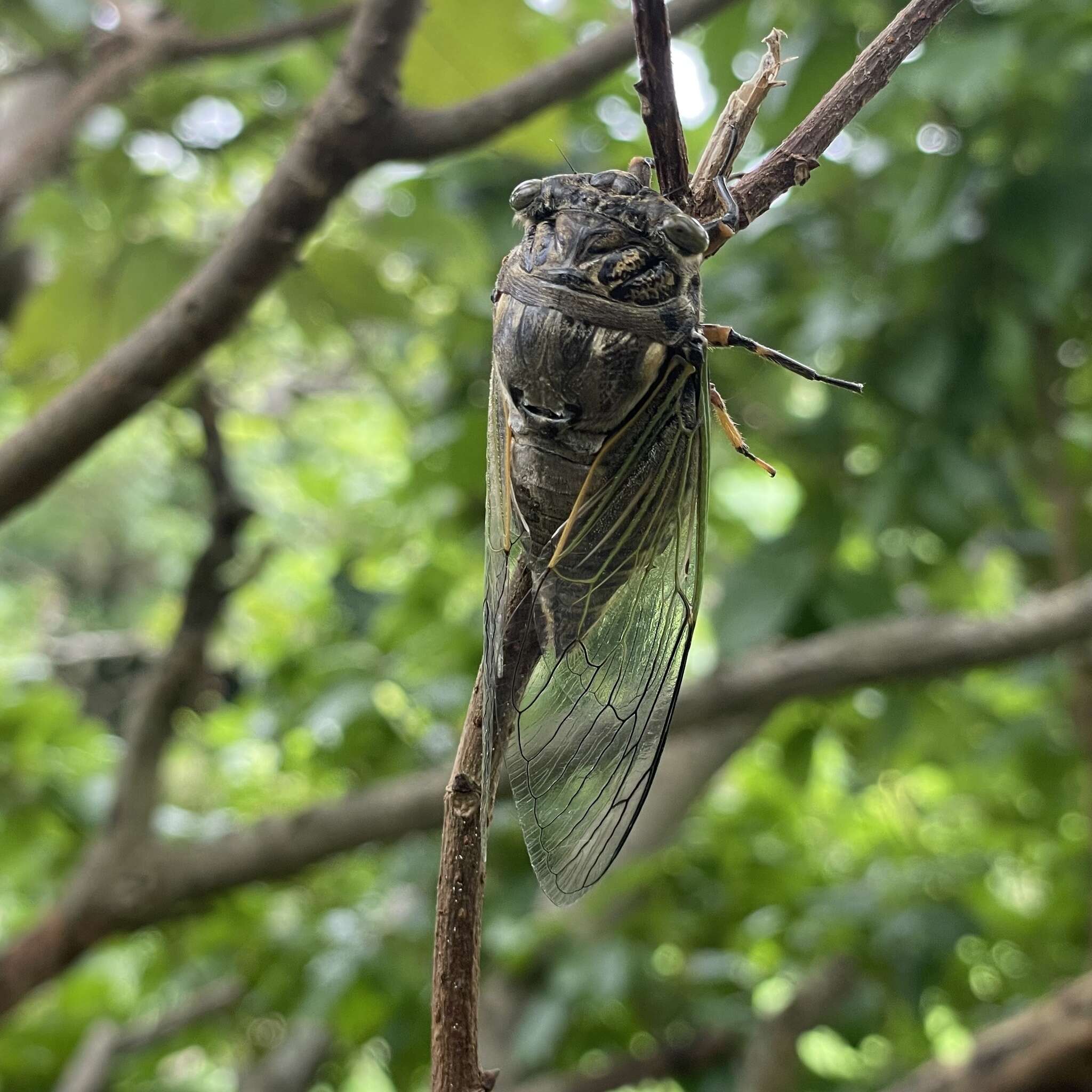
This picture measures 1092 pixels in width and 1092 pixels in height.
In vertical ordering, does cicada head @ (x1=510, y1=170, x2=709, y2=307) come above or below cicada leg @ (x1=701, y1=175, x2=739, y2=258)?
below

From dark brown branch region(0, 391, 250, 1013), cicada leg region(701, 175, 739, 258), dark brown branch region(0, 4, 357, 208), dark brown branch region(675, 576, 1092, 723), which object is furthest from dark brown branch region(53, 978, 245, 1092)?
cicada leg region(701, 175, 739, 258)

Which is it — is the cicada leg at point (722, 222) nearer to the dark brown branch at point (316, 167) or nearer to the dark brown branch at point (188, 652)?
the dark brown branch at point (316, 167)

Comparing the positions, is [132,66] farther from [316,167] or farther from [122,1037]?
[122,1037]

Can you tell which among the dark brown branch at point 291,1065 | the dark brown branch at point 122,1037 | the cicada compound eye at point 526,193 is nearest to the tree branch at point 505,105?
the cicada compound eye at point 526,193

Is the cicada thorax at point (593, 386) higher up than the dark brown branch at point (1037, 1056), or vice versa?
the cicada thorax at point (593, 386)

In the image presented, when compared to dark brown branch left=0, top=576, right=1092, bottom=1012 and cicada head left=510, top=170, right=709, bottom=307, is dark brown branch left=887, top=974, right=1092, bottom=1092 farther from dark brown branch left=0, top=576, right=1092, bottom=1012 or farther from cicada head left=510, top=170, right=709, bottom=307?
cicada head left=510, top=170, right=709, bottom=307

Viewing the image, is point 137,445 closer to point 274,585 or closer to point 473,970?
point 274,585
